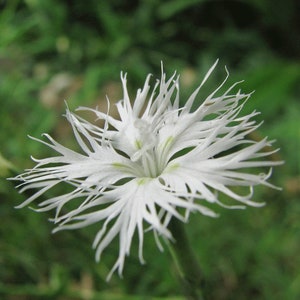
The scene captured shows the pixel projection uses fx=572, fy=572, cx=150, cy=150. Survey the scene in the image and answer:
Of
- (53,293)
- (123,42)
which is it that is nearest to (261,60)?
(123,42)

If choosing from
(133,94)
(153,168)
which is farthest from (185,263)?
(133,94)

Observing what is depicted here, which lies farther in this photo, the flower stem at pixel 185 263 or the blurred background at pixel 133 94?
the blurred background at pixel 133 94

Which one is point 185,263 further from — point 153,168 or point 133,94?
point 133,94

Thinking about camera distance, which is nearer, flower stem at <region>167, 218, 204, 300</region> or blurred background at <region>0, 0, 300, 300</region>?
flower stem at <region>167, 218, 204, 300</region>

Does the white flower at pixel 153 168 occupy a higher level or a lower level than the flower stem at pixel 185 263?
higher

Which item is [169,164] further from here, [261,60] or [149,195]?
[261,60]

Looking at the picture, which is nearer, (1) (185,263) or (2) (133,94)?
(1) (185,263)
